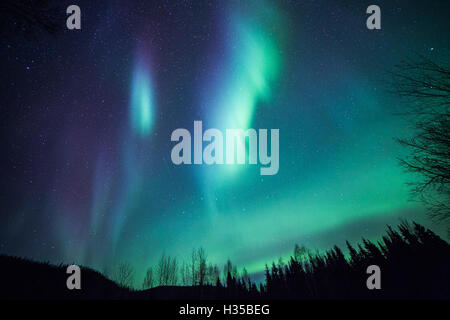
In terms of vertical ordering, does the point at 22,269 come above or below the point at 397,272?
above

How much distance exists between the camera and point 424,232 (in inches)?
2426

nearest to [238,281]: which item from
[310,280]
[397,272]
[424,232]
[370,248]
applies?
[310,280]

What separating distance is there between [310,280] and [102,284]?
192ft

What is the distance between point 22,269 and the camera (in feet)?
109

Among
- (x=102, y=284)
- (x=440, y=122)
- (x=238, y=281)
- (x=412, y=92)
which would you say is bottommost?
(x=238, y=281)
